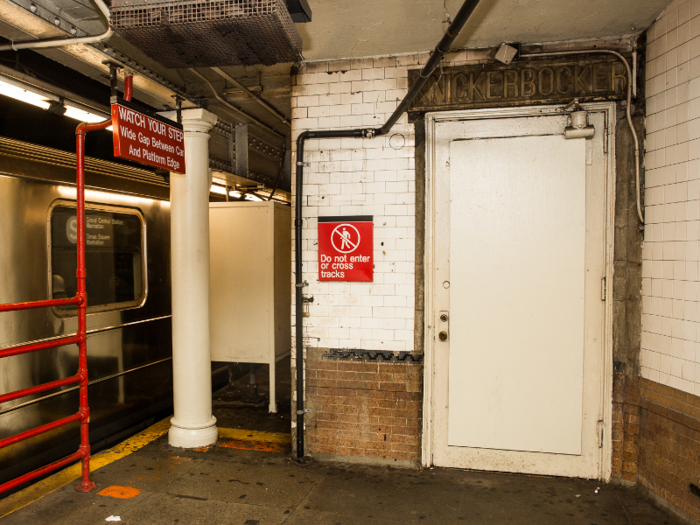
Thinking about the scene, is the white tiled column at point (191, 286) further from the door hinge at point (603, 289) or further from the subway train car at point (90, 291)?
the door hinge at point (603, 289)

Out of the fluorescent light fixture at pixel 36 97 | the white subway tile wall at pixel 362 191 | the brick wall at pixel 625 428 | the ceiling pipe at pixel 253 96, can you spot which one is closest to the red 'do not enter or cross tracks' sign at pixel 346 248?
the white subway tile wall at pixel 362 191

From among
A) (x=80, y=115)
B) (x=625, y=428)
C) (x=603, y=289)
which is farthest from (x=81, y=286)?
(x=625, y=428)

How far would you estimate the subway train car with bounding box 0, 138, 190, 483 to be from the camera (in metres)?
3.57

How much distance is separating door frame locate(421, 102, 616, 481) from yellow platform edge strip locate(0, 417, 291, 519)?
4.95ft

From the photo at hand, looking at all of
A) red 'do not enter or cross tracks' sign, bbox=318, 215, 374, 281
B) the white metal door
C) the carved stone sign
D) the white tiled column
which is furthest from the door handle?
the white tiled column

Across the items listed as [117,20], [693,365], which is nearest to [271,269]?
[117,20]

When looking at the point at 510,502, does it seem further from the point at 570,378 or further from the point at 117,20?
the point at 117,20

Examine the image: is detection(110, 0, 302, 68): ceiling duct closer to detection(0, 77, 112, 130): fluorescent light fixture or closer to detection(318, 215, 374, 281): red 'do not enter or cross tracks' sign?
detection(0, 77, 112, 130): fluorescent light fixture

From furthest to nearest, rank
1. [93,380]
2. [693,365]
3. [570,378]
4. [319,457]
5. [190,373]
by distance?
1. [93,380]
2. [190,373]
3. [319,457]
4. [570,378]
5. [693,365]

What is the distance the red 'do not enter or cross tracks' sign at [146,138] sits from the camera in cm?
299

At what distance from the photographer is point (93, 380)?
4.43m

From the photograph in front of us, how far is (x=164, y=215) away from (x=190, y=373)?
216 centimetres

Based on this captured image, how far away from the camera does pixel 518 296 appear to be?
3.53m

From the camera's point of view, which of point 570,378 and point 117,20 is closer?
point 117,20
